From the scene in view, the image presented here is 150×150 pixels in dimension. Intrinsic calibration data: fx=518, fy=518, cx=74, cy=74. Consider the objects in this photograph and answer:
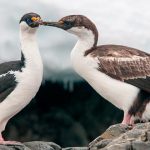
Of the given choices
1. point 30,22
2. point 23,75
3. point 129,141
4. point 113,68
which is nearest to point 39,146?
point 23,75

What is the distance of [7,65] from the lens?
13609mm

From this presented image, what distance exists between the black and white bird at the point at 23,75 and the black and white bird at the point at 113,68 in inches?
20.7

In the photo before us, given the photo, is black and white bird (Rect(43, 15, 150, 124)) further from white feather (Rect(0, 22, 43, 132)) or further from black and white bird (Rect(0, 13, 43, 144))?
white feather (Rect(0, 22, 43, 132))

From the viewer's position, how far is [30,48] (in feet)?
44.1

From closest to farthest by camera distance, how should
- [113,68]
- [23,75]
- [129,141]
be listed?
1. [129,141]
2. [23,75]
3. [113,68]

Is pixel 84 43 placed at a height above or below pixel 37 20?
below

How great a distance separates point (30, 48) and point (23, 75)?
0.76 meters

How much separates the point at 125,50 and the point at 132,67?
0.59 meters

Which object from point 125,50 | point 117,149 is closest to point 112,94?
point 125,50

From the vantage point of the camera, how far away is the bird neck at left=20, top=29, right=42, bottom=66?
1331 centimetres

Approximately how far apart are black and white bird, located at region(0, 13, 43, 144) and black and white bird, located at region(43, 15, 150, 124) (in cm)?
53

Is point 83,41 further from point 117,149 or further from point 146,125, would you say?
point 117,149

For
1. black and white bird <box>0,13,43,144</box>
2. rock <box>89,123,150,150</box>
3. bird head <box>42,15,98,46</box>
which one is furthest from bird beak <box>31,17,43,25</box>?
rock <box>89,123,150,150</box>

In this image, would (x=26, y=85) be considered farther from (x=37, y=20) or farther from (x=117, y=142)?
(x=117, y=142)
